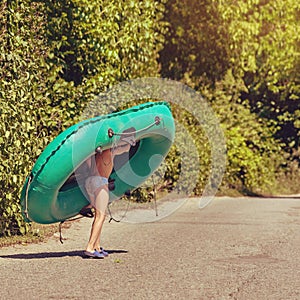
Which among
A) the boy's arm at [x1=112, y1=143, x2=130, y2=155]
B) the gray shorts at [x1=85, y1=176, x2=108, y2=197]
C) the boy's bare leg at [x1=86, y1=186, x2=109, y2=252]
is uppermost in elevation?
the boy's arm at [x1=112, y1=143, x2=130, y2=155]

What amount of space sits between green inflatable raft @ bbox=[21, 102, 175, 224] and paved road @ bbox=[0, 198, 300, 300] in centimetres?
59

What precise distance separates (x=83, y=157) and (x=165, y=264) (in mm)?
1404

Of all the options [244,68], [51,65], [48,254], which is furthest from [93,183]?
[244,68]

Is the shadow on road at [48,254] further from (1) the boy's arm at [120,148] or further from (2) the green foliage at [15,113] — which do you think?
(1) the boy's arm at [120,148]

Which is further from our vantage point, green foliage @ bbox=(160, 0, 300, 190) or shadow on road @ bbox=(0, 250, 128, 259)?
green foliage @ bbox=(160, 0, 300, 190)

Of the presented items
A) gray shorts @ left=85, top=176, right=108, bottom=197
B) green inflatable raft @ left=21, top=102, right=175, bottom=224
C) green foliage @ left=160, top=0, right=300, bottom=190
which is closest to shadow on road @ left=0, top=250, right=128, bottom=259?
green inflatable raft @ left=21, top=102, right=175, bottom=224

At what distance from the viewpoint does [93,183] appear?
30.1 ft

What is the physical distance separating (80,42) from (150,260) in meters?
6.65

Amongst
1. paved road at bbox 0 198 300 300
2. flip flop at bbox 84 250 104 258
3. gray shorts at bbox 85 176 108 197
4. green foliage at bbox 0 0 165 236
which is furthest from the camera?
green foliage at bbox 0 0 165 236

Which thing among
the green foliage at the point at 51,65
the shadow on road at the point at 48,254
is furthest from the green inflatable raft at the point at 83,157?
the green foliage at the point at 51,65

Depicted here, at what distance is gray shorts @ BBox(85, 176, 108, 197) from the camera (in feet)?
30.1

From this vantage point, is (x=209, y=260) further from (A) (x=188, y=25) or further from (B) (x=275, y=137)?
(B) (x=275, y=137)

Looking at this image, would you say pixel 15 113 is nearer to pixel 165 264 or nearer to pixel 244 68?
pixel 165 264

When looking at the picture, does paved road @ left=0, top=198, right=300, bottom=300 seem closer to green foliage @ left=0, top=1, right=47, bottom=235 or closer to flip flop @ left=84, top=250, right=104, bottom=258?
flip flop @ left=84, top=250, right=104, bottom=258
